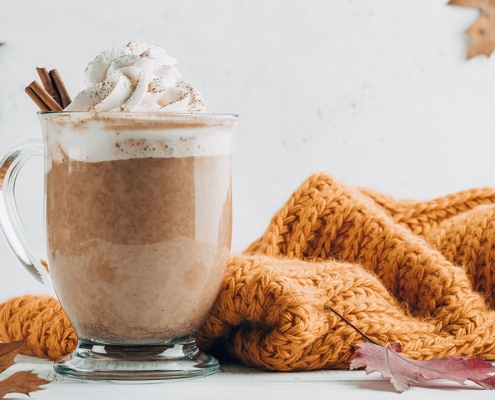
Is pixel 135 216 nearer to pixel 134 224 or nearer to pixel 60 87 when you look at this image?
pixel 134 224

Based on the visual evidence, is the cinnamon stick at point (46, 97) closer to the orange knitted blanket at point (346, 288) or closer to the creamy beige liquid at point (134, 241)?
the creamy beige liquid at point (134, 241)

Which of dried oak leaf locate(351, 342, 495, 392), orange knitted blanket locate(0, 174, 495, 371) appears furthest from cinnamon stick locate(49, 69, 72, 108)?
dried oak leaf locate(351, 342, 495, 392)

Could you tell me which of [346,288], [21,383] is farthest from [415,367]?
[21,383]

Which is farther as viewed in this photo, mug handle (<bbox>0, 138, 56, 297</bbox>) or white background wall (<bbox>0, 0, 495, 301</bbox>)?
white background wall (<bbox>0, 0, 495, 301</bbox>)

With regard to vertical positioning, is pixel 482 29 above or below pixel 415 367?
above

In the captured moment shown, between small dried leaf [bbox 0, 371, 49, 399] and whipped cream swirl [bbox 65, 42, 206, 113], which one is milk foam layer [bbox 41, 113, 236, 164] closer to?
whipped cream swirl [bbox 65, 42, 206, 113]

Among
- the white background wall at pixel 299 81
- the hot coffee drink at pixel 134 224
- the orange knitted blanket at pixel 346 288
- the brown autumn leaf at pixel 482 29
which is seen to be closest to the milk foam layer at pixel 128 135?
the hot coffee drink at pixel 134 224
